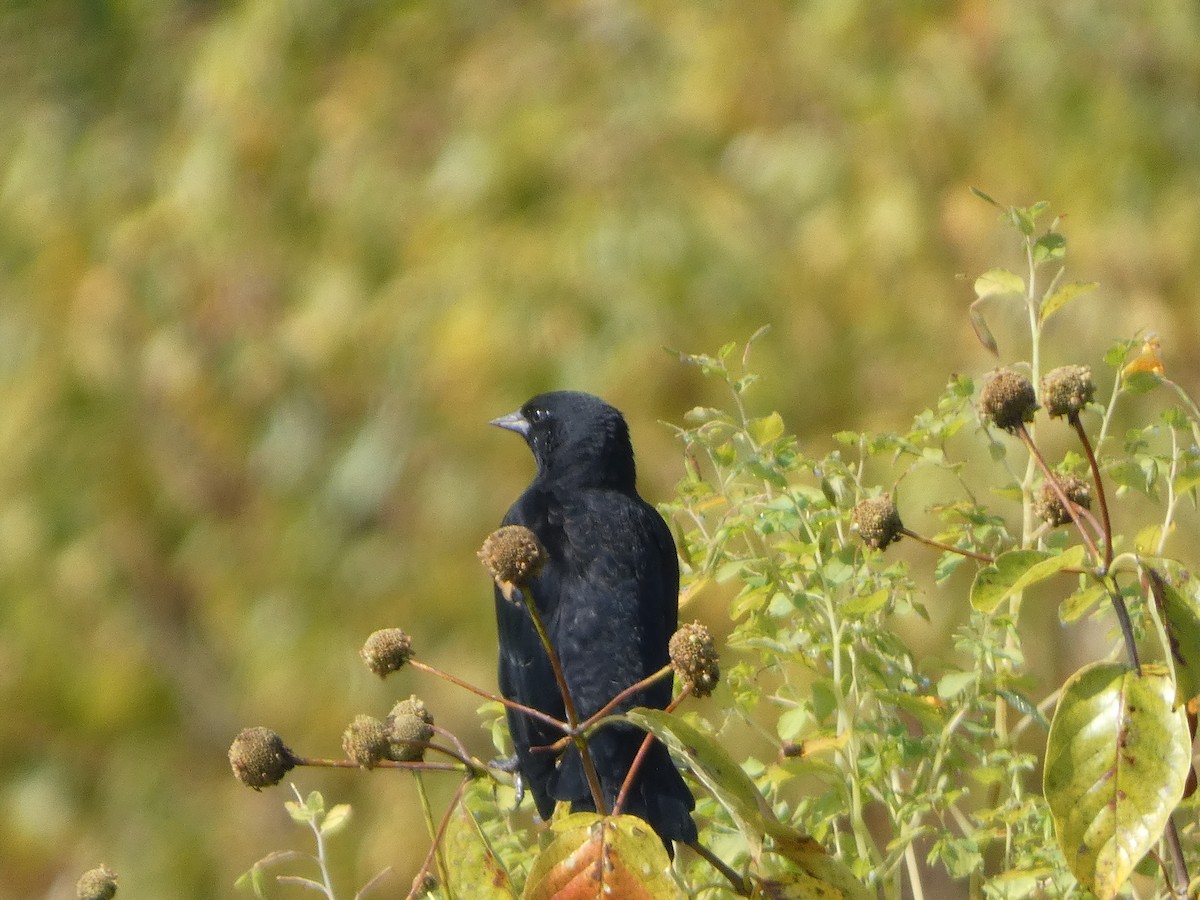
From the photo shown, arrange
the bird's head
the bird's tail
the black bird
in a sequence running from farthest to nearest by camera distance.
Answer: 1. the bird's head
2. the black bird
3. the bird's tail

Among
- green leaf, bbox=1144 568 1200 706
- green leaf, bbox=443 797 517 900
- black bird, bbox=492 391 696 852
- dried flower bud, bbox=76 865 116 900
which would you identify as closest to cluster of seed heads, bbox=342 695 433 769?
green leaf, bbox=443 797 517 900

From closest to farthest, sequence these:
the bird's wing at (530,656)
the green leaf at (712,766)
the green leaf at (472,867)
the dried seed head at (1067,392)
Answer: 1. the green leaf at (712,766)
2. the dried seed head at (1067,392)
3. the green leaf at (472,867)
4. the bird's wing at (530,656)

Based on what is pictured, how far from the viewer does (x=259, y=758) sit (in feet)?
5.71

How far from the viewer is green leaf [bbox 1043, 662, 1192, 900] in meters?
1.63

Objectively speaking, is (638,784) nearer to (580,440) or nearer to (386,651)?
(386,651)

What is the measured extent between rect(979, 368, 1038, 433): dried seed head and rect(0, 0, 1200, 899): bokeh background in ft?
13.1

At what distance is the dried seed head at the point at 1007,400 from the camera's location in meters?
1.70

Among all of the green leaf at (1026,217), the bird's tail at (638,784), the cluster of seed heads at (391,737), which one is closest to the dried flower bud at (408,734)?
the cluster of seed heads at (391,737)

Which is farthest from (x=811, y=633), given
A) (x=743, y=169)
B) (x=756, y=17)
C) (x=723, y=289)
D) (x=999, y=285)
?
(x=756, y=17)

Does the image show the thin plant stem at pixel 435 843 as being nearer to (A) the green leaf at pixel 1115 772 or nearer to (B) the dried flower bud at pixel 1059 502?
(A) the green leaf at pixel 1115 772

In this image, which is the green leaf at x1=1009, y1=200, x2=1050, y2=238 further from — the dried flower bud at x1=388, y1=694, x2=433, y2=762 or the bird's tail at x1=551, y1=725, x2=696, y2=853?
the dried flower bud at x1=388, y1=694, x2=433, y2=762

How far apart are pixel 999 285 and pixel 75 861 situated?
5888 mm

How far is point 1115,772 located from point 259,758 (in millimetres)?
856

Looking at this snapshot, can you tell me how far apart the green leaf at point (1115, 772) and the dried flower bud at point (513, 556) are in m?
0.53
